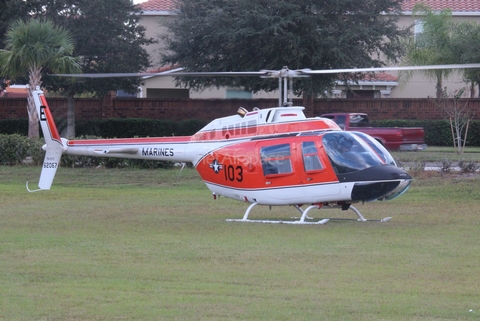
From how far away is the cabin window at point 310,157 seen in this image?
595 inches

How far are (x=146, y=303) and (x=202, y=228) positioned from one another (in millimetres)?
6412

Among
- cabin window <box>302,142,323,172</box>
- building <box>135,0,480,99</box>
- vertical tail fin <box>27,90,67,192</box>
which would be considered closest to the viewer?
cabin window <box>302,142,323,172</box>

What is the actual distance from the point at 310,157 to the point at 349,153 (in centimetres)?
77

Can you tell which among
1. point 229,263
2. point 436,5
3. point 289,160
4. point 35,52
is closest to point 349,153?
point 289,160

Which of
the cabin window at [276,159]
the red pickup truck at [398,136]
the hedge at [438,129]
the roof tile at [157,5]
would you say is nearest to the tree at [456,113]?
the hedge at [438,129]

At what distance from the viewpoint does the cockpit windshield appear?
1486 cm

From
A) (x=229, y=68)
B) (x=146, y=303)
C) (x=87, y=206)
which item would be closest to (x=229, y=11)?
(x=229, y=68)

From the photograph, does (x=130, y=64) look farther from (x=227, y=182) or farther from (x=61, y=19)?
(x=227, y=182)

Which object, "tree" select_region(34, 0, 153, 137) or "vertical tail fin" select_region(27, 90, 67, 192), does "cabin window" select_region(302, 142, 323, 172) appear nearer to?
"vertical tail fin" select_region(27, 90, 67, 192)

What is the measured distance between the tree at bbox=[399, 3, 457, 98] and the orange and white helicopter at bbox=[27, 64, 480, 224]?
86.8ft

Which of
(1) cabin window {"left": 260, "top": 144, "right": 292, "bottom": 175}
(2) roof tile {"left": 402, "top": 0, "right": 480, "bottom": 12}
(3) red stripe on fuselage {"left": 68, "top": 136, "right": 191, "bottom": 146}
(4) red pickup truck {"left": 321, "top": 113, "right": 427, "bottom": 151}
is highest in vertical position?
(2) roof tile {"left": 402, "top": 0, "right": 480, "bottom": 12}

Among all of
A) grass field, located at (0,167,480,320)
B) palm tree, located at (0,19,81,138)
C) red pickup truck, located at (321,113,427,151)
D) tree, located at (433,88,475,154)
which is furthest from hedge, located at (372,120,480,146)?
grass field, located at (0,167,480,320)

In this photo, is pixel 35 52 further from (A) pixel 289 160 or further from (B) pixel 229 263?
(B) pixel 229 263

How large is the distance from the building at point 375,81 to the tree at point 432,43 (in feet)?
8.56
